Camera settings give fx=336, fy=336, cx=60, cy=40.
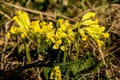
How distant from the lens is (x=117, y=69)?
258 cm

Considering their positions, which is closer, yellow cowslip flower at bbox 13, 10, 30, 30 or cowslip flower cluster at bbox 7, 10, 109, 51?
cowslip flower cluster at bbox 7, 10, 109, 51

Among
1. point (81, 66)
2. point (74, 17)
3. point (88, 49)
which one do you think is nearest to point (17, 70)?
point (81, 66)

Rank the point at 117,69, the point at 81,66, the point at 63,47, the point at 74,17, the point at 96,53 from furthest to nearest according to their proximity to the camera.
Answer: the point at 74,17 → the point at 96,53 → the point at 117,69 → the point at 81,66 → the point at 63,47

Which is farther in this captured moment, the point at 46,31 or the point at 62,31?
the point at 46,31

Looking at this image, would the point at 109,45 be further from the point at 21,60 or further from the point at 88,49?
the point at 21,60

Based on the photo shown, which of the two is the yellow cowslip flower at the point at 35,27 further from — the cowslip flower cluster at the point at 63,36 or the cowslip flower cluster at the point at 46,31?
the cowslip flower cluster at the point at 63,36

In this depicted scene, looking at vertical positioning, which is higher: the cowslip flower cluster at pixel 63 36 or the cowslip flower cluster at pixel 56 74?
the cowslip flower cluster at pixel 63 36

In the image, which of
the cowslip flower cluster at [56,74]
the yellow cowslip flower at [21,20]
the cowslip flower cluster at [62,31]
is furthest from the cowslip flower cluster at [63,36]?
the yellow cowslip flower at [21,20]

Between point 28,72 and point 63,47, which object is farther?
point 28,72

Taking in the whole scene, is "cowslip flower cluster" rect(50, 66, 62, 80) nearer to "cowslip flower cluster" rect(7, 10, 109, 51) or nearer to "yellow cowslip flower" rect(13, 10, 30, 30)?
"cowslip flower cluster" rect(7, 10, 109, 51)

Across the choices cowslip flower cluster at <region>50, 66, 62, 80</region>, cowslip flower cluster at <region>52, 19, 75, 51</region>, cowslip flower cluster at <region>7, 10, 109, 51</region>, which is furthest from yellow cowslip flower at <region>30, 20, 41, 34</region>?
cowslip flower cluster at <region>50, 66, 62, 80</region>

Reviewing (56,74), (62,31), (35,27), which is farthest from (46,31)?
(56,74)

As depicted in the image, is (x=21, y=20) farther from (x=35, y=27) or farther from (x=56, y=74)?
(x=56, y=74)

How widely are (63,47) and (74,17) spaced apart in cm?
120
